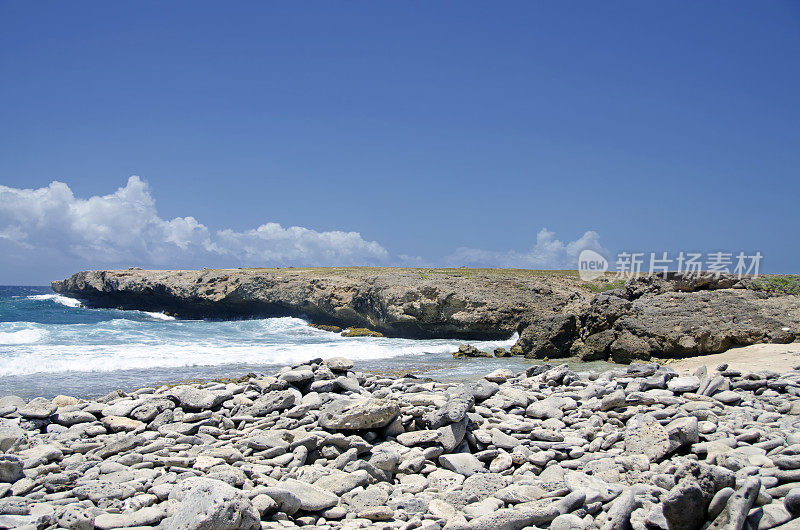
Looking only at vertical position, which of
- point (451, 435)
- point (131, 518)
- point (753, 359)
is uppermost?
point (753, 359)

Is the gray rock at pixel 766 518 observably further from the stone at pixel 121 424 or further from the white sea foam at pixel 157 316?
the white sea foam at pixel 157 316

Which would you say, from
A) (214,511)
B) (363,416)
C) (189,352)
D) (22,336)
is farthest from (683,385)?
(22,336)

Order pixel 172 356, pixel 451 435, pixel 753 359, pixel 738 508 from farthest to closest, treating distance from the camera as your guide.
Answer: pixel 172 356 → pixel 753 359 → pixel 451 435 → pixel 738 508

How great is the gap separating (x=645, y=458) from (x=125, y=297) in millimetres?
58269

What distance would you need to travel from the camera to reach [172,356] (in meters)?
19.2

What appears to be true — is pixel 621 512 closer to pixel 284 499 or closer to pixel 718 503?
pixel 718 503

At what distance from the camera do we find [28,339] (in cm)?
2416

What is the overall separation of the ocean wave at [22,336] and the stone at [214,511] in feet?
77.7

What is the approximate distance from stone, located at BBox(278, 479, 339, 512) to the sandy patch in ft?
33.6

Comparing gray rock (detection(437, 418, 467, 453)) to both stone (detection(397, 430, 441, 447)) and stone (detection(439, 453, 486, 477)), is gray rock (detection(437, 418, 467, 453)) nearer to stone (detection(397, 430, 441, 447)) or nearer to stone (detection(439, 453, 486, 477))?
stone (detection(397, 430, 441, 447))

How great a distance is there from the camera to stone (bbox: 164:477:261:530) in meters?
4.21

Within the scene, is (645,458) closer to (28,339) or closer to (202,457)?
(202,457)

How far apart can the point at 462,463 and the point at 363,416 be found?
1351 mm

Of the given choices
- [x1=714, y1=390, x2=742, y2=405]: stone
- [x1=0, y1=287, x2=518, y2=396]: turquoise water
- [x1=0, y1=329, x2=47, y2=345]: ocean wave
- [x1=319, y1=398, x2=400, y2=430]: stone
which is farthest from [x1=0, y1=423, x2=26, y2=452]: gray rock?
[x1=0, y1=329, x2=47, y2=345]: ocean wave
